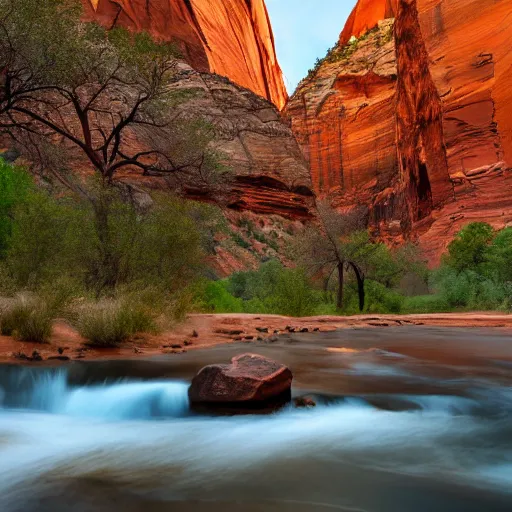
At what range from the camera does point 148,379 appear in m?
5.96

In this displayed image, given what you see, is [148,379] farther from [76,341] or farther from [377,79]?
[377,79]

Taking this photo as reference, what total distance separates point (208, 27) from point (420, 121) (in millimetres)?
28407

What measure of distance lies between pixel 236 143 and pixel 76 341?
36.9 metres

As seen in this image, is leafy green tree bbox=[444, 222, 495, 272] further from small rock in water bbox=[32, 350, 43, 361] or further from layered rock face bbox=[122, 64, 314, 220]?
small rock in water bbox=[32, 350, 43, 361]

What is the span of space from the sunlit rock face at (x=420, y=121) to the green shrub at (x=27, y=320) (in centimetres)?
3352

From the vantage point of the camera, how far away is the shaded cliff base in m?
7.55

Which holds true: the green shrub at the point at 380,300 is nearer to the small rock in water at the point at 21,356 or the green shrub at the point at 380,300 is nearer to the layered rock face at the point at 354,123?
the small rock in water at the point at 21,356

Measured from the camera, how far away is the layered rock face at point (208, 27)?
4756 cm

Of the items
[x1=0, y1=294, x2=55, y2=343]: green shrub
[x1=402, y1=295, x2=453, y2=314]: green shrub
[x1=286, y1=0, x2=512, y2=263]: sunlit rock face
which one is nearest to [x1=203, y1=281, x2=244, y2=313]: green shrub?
[x1=402, y1=295, x2=453, y2=314]: green shrub

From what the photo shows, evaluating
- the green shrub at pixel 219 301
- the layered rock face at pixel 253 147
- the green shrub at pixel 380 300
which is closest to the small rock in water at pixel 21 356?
the green shrub at pixel 219 301

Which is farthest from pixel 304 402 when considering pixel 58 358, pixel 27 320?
pixel 27 320

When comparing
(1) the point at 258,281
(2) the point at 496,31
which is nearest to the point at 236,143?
(1) the point at 258,281

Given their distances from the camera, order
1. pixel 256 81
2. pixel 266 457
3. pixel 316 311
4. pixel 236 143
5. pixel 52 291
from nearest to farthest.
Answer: pixel 266 457
pixel 52 291
pixel 316 311
pixel 236 143
pixel 256 81

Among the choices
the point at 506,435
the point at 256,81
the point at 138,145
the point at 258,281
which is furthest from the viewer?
the point at 256,81
